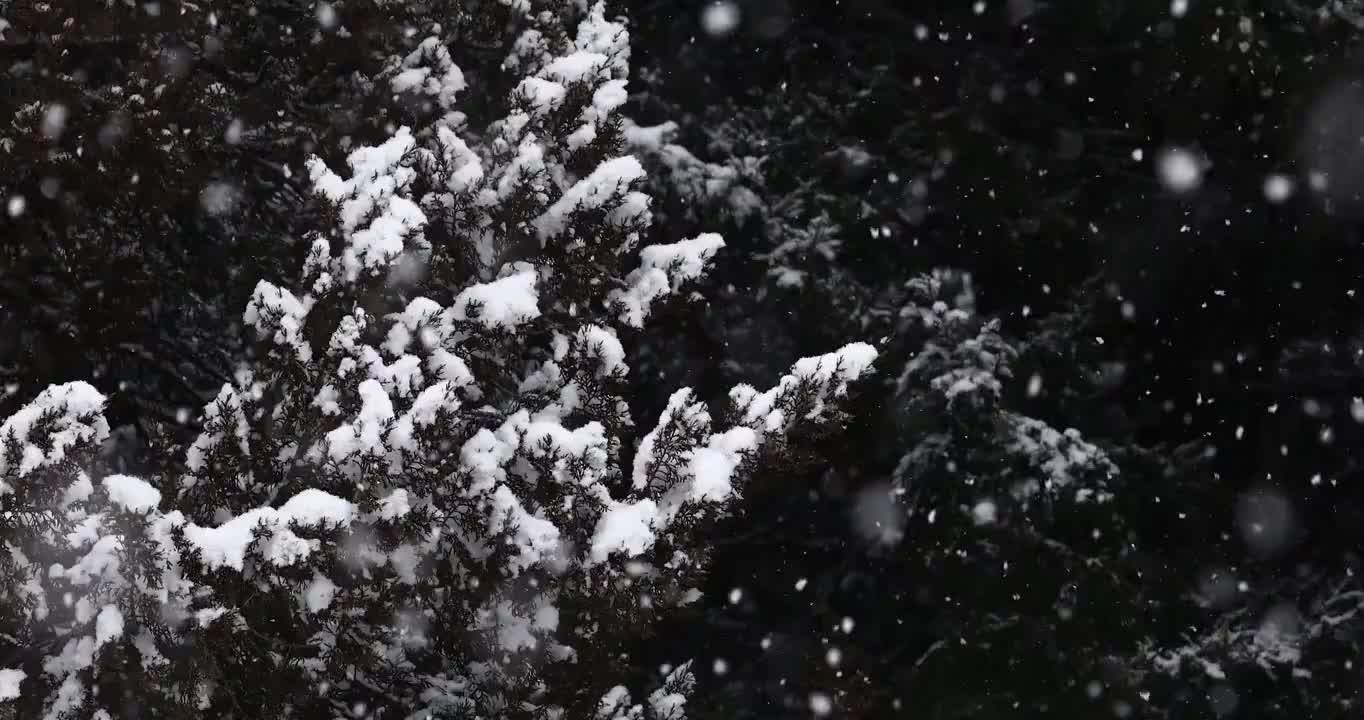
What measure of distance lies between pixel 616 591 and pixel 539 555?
26 cm

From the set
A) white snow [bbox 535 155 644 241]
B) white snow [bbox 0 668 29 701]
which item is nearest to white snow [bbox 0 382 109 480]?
white snow [bbox 0 668 29 701]

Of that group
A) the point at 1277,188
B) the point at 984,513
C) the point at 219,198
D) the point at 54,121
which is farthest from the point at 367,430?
the point at 1277,188

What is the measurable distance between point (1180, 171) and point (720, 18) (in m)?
2.83

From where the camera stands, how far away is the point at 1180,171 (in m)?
7.03

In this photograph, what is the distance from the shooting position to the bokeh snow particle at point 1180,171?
700 centimetres

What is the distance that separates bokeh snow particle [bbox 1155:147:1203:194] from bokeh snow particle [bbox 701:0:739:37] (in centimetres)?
264

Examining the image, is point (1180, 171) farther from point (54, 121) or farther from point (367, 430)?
point (54, 121)

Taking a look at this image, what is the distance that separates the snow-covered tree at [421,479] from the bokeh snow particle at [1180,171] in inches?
150

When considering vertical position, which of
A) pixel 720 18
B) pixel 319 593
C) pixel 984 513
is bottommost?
pixel 319 593

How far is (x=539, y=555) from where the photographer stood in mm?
3691

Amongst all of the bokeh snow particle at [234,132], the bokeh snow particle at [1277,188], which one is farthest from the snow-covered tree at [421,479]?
the bokeh snow particle at [1277,188]

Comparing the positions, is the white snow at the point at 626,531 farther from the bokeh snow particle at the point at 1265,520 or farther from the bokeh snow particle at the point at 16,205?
the bokeh snow particle at the point at 1265,520

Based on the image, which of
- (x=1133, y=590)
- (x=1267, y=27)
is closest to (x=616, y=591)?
(x=1133, y=590)

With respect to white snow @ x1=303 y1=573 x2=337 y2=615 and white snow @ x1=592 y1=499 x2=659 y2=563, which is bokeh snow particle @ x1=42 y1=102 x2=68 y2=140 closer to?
white snow @ x1=303 y1=573 x2=337 y2=615
